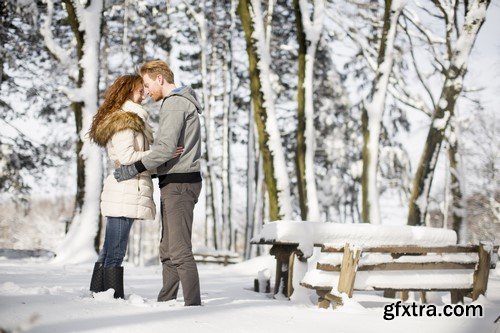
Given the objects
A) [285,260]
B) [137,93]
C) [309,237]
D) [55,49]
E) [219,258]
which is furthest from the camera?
[219,258]

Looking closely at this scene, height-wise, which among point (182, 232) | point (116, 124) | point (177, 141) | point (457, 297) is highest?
point (116, 124)

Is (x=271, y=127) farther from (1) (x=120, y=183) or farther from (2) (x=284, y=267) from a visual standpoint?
(1) (x=120, y=183)

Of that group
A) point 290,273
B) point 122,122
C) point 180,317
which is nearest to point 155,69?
point 122,122

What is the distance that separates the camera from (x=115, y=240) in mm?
4680

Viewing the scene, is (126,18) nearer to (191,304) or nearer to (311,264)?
(311,264)

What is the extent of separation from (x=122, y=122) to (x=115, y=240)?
0.98 metres

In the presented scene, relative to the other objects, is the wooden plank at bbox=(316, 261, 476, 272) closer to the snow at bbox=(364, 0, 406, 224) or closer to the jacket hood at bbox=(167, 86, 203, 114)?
the jacket hood at bbox=(167, 86, 203, 114)

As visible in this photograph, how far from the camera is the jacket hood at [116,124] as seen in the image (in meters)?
4.60

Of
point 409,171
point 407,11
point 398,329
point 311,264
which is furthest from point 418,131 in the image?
point 398,329

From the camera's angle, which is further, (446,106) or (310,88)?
(310,88)

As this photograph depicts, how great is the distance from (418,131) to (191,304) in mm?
17954

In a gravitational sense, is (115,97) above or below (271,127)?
below

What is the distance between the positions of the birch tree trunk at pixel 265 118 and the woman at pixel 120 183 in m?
6.46

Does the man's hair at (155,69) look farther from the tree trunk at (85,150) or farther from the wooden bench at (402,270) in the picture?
the tree trunk at (85,150)
